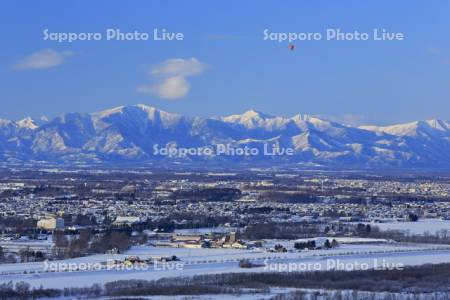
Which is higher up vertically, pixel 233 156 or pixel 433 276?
pixel 233 156

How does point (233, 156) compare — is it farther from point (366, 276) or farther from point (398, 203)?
point (366, 276)

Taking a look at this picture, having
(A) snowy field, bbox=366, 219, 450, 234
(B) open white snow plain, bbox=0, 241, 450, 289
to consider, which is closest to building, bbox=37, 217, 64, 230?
(B) open white snow plain, bbox=0, 241, 450, 289

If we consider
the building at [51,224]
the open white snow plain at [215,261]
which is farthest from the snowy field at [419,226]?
the building at [51,224]

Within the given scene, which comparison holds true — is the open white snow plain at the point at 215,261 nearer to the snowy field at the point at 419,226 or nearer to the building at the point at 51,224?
the snowy field at the point at 419,226

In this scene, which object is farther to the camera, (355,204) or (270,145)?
(270,145)

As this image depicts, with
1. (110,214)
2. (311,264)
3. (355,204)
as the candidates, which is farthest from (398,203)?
(311,264)

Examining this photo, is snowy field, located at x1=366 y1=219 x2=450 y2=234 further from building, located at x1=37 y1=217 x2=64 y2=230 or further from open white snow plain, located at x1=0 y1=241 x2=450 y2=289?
building, located at x1=37 y1=217 x2=64 y2=230
